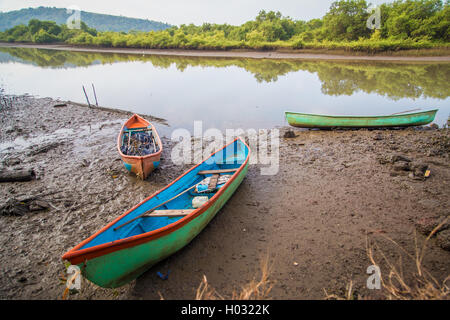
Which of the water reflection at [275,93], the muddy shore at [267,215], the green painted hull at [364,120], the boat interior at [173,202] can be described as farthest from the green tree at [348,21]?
the boat interior at [173,202]

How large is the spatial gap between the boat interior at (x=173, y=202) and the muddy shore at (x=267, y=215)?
0.74m

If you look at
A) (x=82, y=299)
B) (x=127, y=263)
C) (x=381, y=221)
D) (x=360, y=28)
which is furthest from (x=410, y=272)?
(x=360, y=28)

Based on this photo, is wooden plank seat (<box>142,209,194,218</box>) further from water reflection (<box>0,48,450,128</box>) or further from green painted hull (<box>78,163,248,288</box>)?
water reflection (<box>0,48,450,128</box>)

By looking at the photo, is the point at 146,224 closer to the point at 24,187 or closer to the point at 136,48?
the point at 24,187

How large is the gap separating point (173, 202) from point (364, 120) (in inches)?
366

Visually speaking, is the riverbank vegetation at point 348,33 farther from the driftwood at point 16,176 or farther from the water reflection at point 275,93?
the driftwood at point 16,176

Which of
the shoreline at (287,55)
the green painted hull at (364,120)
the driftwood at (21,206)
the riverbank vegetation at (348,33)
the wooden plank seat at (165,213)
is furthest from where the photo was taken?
the riverbank vegetation at (348,33)

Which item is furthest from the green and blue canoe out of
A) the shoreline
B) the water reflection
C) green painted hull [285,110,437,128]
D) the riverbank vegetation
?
the riverbank vegetation

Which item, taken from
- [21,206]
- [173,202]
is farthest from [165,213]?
[21,206]

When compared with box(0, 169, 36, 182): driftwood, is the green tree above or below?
above

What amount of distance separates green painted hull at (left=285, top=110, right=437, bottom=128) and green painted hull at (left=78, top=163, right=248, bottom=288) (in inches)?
311

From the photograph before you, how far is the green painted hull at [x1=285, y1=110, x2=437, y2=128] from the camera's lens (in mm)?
9625

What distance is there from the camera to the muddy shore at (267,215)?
380 centimetres

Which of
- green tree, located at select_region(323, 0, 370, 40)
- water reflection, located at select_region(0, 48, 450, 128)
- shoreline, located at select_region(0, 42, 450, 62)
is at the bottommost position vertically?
water reflection, located at select_region(0, 48, 450, 128)
